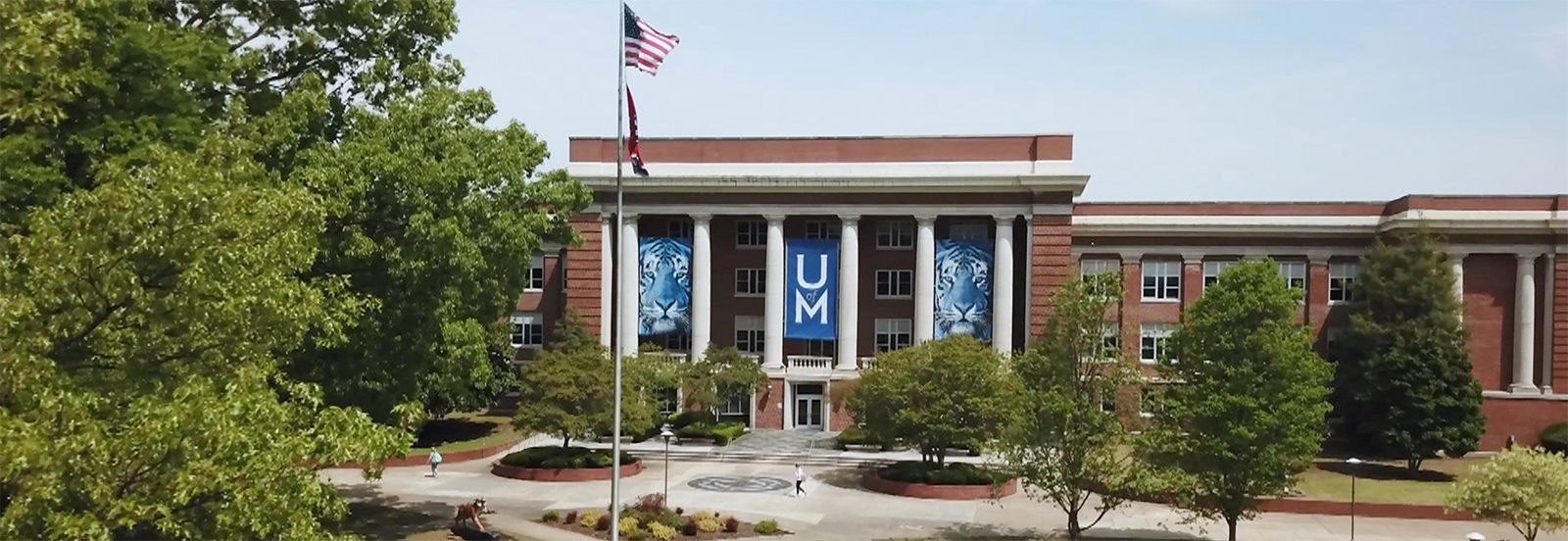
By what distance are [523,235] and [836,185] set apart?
27.1 m

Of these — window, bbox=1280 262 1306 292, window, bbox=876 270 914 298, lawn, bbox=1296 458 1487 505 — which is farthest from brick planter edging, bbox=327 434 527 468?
window, bbox=1280 262 1306 292

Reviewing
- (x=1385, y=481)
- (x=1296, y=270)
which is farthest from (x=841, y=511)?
(x=1296, y=270)

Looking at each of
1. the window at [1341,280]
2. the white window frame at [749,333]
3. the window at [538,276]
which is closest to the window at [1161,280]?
the window at [1341,280]

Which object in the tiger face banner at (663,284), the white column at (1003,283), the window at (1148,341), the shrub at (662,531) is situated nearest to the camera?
the shrub at (662,531)

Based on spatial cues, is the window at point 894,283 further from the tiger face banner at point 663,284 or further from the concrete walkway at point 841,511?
the concrete walkway at point 841,511

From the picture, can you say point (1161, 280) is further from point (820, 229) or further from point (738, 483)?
point (738, 483)

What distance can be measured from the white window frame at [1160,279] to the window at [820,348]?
53.4ft

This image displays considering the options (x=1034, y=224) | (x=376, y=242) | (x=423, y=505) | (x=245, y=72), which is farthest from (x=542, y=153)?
(x=1034, y=224)

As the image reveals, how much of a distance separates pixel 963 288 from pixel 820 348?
8.03 m

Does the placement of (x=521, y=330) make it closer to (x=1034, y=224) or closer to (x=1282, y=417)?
(x=1034, y=224)

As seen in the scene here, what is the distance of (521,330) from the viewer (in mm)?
56531

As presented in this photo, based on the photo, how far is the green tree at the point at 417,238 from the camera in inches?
886

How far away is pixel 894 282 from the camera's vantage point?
53.2 m

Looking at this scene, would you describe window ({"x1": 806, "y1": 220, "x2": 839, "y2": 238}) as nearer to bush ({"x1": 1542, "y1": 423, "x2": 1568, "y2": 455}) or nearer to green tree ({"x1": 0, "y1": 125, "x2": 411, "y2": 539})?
bush ({"x1": 1542, "y1": 423, "x2": 1568, "y2": 455})
